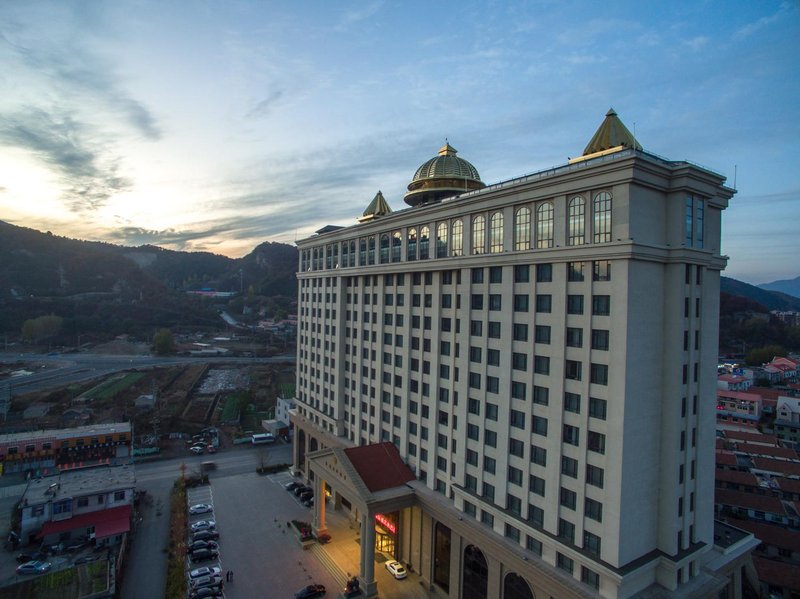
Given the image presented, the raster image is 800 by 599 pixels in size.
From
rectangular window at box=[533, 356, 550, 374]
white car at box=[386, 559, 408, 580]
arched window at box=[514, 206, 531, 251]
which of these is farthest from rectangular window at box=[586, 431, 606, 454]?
white car at box=[386, 559, 408, 580]

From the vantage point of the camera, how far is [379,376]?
39125 millimetres

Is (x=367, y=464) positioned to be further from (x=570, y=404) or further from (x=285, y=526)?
(x=570, y=404)

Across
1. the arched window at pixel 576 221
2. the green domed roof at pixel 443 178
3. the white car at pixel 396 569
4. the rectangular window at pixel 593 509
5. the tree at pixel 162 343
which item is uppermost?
the green domed roof at pixel 443 178

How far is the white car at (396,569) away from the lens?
1293 inches

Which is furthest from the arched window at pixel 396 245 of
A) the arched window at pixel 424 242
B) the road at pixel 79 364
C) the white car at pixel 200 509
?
the road at pixel 79 364

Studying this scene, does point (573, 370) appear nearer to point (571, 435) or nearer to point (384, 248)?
point (571, 435)

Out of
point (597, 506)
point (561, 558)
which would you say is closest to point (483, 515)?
point (561, 558)

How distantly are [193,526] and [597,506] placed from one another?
3366 cm

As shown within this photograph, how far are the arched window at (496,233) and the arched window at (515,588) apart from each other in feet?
63.9

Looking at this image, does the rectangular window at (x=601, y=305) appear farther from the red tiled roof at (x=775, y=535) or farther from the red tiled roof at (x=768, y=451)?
the red tiled roof at (x=768, y=451)

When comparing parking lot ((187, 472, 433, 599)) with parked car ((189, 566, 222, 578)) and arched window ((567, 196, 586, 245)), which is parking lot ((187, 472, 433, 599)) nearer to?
parked car ((189, 566, 222, 578))

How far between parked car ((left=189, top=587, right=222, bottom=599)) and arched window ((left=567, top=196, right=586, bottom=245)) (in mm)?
32126

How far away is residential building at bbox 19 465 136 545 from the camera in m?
35.4

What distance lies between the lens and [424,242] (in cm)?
3425
